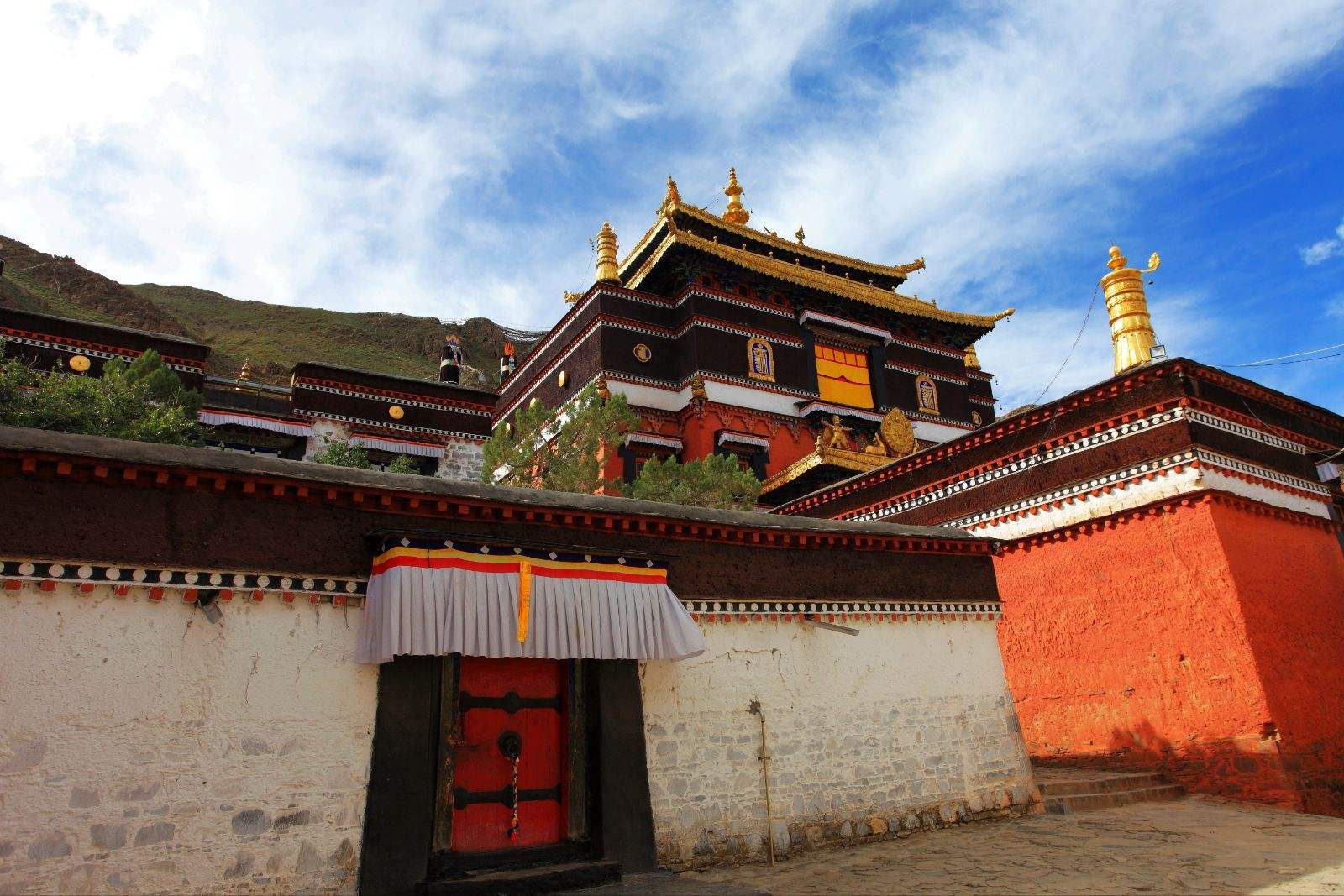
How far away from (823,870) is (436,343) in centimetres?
6490

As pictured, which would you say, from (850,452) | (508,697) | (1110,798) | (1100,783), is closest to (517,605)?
(508,697)

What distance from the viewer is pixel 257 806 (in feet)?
19.0

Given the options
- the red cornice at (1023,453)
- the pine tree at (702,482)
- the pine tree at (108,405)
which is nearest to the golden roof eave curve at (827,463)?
the red cornice at (1023,453)

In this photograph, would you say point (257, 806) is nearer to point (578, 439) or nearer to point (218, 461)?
point (218, 461)

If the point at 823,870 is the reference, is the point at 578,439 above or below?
above

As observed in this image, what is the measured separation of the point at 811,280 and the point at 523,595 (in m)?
19.4

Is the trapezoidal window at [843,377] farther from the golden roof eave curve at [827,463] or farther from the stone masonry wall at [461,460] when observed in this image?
the stone masonry wall at [461,460]

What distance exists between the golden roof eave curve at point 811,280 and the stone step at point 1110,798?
1679 centimetres

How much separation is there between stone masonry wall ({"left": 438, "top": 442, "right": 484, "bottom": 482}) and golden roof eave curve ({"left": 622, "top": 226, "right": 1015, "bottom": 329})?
6784 mm

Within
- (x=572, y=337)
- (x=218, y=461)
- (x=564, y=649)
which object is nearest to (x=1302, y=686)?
(x=564, y=649)

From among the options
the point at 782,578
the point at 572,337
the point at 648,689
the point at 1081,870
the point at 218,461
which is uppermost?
the point at 572,337

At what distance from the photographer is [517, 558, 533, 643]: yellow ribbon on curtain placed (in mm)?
6848

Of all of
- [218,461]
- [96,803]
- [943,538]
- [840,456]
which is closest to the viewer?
[96,803]

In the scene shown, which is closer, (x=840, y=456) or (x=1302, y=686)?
(x=1302, y=686)
